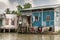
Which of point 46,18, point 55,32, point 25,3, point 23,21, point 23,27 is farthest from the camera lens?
point 25,3

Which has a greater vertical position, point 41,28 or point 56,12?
point 56,12

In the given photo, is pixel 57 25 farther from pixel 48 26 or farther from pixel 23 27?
pixel 23 27

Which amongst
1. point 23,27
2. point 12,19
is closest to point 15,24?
point 12,19

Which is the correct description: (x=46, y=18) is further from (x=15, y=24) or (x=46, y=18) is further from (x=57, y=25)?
(x=15, y=24)

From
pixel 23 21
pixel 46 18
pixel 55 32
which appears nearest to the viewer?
pixel 55 32

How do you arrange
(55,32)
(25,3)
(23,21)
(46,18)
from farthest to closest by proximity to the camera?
(25,3) < (23,21) < (46,18) < (55,32)

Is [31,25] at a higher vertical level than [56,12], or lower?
lower

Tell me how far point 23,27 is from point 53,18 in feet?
17.7

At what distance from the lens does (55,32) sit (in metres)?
26.6

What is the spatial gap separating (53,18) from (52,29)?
4.76ft

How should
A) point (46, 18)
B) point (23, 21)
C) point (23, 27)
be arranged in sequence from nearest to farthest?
point (46, 18) < point (23, 27) < point (23, 21)

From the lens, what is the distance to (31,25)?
30.5 meters

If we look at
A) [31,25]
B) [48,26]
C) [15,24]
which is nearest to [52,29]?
[48,26]

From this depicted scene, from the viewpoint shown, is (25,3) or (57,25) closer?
(57,25)
